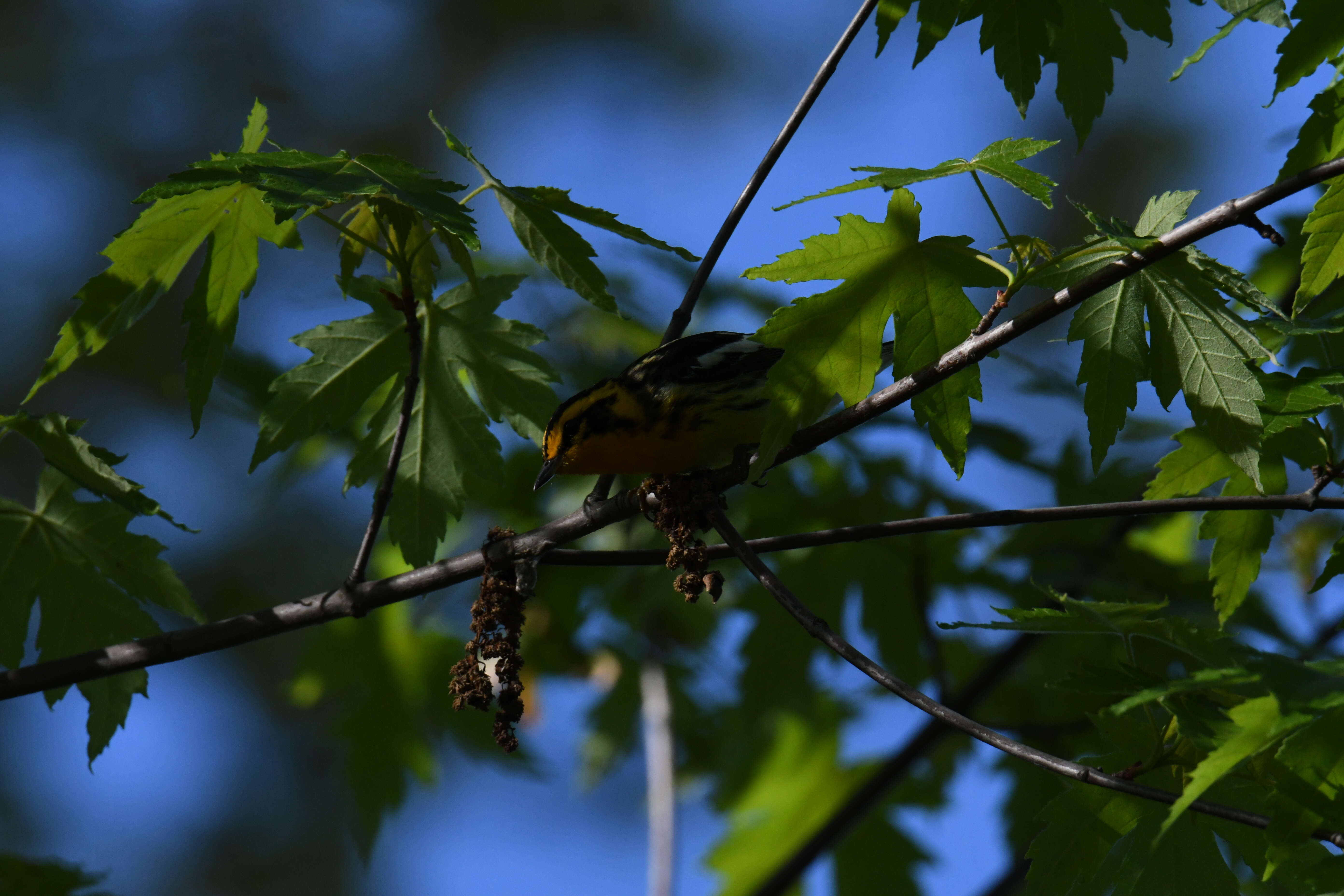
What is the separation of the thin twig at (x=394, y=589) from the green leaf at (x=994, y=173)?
142mm

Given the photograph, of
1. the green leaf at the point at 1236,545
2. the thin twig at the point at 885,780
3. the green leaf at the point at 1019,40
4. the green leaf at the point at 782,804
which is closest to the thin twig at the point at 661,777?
the thin twig at the point at 885,780

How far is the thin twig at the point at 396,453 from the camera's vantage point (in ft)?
5.43

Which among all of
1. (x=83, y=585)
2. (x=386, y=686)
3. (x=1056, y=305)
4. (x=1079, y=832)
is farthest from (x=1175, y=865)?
(x=386, y=686)

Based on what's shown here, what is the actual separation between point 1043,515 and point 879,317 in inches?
13.2

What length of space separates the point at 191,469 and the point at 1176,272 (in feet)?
30.7

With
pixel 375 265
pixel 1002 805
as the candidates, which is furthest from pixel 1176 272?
pixel 375 265

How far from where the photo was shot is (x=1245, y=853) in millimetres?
1479

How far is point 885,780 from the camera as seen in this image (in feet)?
9.55

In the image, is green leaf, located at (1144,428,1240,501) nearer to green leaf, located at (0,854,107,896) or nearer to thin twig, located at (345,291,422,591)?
thin twig, located at (345,291,422,591)

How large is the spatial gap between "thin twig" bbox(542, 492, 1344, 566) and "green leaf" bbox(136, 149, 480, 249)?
0.53 metres

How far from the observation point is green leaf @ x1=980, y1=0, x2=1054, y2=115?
62.8 inches

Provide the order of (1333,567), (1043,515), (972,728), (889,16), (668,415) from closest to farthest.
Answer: (972,728)
(1043,515)
(1333,567)
(889,16)
(668,415)

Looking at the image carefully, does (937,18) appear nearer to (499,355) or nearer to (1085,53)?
(1085,53)

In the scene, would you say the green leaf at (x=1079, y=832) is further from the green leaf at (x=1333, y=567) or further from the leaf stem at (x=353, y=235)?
the leaf stem at (x=353, y=235)
